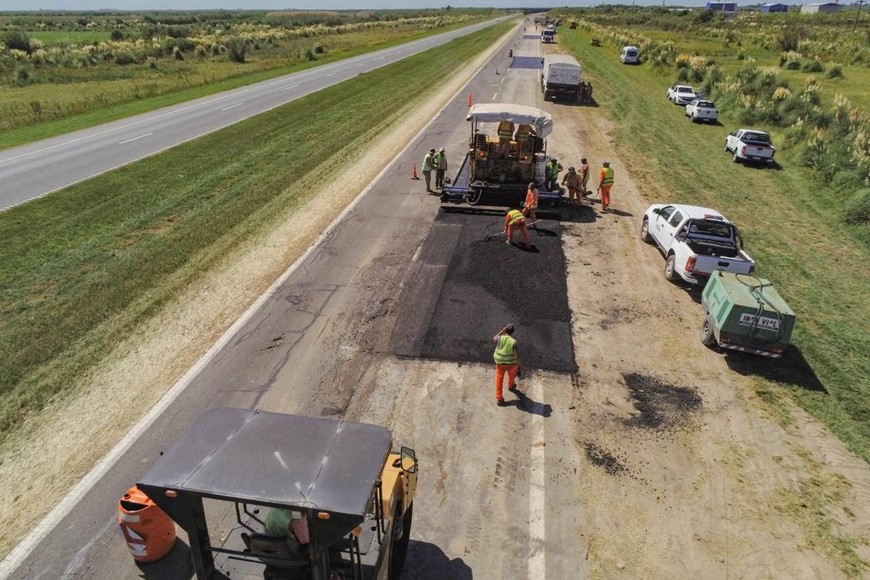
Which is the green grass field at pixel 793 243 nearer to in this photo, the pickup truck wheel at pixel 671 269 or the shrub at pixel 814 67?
the pickup truck wheel at pixel 671 269

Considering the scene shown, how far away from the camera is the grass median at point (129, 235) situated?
34.3ft

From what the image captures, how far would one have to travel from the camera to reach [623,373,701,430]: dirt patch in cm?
893

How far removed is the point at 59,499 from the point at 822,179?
2529cm

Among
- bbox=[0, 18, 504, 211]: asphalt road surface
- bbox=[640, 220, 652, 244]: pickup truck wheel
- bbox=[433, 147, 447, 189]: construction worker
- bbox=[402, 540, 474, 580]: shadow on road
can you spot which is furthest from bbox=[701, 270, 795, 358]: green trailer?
bbox=[0, 18, 504, 211]: asphalt road surface

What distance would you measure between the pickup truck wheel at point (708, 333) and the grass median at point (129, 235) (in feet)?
37.9

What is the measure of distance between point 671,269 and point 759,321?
349 cm

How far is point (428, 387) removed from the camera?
9602 millimetres

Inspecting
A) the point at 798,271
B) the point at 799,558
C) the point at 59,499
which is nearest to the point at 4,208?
the point at 59,499

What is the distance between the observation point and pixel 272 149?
24.1m

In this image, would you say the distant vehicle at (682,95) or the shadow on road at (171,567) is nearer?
the shadow on road at (171,567)

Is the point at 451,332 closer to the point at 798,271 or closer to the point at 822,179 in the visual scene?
the point at 798,271

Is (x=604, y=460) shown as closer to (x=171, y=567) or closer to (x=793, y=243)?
(x=171, y=567)

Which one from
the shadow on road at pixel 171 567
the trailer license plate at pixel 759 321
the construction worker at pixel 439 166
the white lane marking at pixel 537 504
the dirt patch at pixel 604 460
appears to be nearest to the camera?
the shadow on road at pixel 171 567

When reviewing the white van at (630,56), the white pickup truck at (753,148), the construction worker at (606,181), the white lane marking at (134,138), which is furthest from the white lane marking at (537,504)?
the white van at (630,56)
